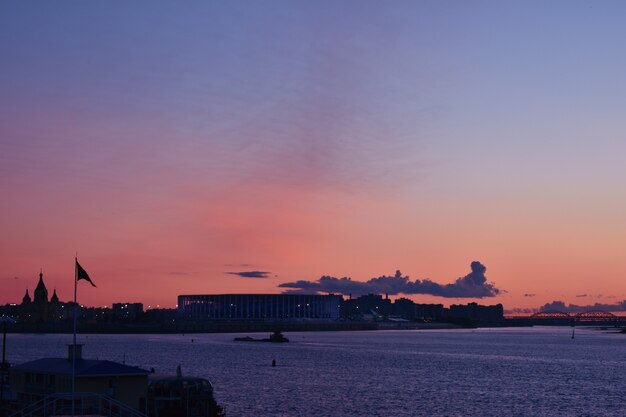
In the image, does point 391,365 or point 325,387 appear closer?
point 325,387

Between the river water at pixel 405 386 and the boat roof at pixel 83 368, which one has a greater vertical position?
the boat roof at pixel 83 368

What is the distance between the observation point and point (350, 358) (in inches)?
7864

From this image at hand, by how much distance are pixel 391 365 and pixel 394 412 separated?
80583mm

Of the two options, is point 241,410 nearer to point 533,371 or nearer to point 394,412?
point 394,412

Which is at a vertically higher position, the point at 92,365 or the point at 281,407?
the point at 92,365

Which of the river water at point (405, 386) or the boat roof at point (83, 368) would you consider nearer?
the boat roof at point (83, 368)

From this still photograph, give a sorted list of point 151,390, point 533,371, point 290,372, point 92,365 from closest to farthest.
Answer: point 92,365
point 151,390
point 290,372
point 533,371

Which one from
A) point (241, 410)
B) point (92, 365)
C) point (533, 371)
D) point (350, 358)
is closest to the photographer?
point (92, 365)

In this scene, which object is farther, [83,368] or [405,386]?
[405,386]

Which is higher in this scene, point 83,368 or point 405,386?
point 83,368

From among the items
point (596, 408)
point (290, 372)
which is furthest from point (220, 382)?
point (596, 408)

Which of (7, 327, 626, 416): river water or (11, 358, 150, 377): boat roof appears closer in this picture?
(11, 358, 150, 377): boat roof

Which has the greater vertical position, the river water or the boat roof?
the boat roof

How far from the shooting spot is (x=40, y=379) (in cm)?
6191
